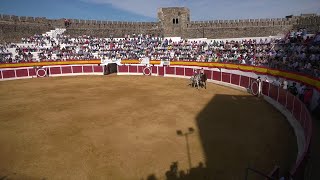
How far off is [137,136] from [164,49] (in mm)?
24954

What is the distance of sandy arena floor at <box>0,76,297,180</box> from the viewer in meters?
7.63

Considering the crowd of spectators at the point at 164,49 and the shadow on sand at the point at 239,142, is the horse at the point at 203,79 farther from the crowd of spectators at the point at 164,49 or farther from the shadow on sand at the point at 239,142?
the shadow on sand at the point at 239,142

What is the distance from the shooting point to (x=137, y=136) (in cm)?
995

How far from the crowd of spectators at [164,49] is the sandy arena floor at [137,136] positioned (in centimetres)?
1055

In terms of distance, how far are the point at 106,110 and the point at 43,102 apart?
4.57m

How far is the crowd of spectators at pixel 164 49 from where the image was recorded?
971 inches

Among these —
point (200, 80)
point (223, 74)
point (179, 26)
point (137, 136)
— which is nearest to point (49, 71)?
point (200, 80)

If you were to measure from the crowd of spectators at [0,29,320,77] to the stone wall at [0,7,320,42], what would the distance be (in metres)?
2.77

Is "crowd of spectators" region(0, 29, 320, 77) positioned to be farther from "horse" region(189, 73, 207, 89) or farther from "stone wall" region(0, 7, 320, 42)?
"horse" region(189, 73, 207, 89)

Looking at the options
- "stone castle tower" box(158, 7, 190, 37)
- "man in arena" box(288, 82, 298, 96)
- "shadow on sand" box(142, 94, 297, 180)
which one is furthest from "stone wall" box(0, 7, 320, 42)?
"shadow on sand" box(142, 94, 297, 180)

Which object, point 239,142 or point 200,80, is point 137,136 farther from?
point 200,80

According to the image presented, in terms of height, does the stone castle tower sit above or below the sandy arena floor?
above

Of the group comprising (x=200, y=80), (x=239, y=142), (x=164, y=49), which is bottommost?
(x=239, y=142)

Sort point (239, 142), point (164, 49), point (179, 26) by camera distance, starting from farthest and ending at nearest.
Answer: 1. point (179, 26)
2. point (164, 49)
3. point (239, 142)
